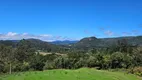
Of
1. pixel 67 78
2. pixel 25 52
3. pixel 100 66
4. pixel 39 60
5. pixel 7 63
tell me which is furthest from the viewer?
pixel 25 52

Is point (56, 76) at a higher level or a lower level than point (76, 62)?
higher

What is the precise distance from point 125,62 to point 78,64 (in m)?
17.4

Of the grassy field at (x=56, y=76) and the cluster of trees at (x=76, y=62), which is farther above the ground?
the grassy field at (x=56, y=76)

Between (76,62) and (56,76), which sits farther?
(76,62)

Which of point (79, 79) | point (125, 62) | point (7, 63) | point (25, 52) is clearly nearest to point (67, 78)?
point (79, 79)

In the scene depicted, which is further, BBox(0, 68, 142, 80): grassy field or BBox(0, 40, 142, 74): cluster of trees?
BBox(0, 40, 142, 74): cluster of trees

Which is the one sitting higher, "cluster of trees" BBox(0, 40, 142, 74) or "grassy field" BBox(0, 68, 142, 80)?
"grassy field" BBox(0, 68, 142, 80)

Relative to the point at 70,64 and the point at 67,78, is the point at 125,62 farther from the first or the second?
the point at 67,78

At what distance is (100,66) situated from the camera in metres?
87.6

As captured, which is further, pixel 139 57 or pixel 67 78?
pixel 139 57

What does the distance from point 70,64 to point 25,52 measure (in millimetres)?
32994

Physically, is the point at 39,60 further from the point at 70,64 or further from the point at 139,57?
the point at 139,57

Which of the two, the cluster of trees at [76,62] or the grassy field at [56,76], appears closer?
the grassy field at [56,76]

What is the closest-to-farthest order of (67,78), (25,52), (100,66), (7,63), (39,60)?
(67,78), (7,63), (100,66), (39,60), (25,52)
